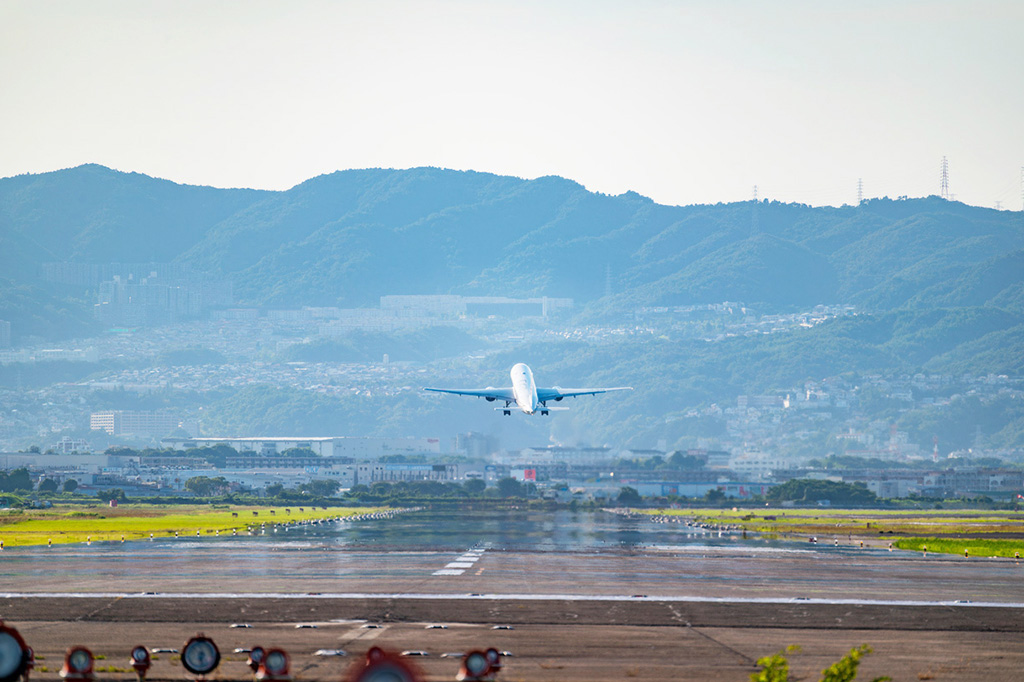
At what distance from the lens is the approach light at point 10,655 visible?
20.3 m

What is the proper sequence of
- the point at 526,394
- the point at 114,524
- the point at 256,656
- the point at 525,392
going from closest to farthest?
the point at 256,656 < the point at 526,394 < the point at 525,392 < the point at 114,524

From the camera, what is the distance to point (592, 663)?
36406mm

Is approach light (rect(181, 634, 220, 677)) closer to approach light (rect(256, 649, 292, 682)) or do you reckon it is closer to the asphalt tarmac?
approach light (rect(256, 649, 292, 682))

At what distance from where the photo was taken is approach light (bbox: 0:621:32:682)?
20.3 meters

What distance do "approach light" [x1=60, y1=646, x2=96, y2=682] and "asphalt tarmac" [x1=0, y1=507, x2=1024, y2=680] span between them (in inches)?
324

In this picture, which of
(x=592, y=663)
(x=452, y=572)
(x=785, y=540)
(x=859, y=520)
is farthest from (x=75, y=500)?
(x=592, y=663)

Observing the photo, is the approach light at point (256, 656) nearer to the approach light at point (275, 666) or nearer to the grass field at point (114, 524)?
the approach light at point (275, 666)

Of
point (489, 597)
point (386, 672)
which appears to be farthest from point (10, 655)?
point (489, 597)

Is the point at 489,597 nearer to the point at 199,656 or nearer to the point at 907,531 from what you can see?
the point at 199,656

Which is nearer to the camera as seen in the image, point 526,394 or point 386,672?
point 386,672

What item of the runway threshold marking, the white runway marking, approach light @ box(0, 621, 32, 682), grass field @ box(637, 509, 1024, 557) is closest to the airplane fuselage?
grass field @ box(637, 509, 1024, 557)

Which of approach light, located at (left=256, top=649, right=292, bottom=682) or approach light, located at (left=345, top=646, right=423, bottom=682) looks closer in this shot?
approach light, located at (left=345, top=646, right=423, bottom=682)

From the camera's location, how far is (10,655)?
20391mm

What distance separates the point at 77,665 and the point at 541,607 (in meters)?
26.6
